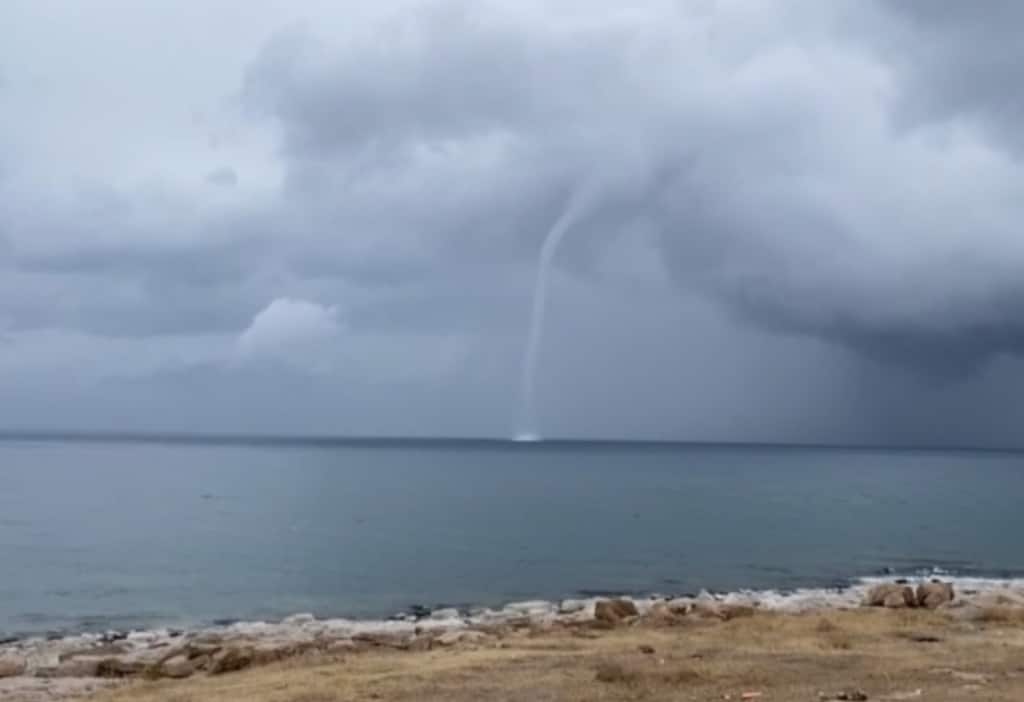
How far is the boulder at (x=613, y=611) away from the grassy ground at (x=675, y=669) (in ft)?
10.4

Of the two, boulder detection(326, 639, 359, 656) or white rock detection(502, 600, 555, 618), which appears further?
white rock detection(502, 600, 555, 618)

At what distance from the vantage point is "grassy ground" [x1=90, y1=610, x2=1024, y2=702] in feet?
61.5

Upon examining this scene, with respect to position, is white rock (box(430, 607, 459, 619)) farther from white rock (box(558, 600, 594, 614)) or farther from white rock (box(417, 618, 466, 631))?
white rock (box(558, 600, 594, 614))

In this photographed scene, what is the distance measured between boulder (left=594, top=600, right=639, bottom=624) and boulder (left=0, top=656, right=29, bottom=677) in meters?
14.1

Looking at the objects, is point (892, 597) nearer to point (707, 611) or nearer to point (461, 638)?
point (707, 611)

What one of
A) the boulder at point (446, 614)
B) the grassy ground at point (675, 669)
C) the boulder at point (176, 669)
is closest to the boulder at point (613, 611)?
the grassy ground at point (675, 669)

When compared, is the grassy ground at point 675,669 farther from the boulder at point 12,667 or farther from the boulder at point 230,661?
the boulder at point 12,667

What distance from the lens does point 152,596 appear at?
155ft

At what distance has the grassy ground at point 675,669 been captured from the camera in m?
18.8

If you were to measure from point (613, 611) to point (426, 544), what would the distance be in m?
38.8

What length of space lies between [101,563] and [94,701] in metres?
39.6

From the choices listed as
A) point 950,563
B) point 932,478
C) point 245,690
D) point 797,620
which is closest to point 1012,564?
point 950,563

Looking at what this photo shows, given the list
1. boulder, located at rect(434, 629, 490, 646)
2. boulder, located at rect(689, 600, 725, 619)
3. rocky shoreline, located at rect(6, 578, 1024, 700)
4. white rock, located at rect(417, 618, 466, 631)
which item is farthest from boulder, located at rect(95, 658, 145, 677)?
boulder, located at rect(689, 600, 725, 619)

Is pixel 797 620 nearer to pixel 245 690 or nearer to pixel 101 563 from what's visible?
pixel 245 690
